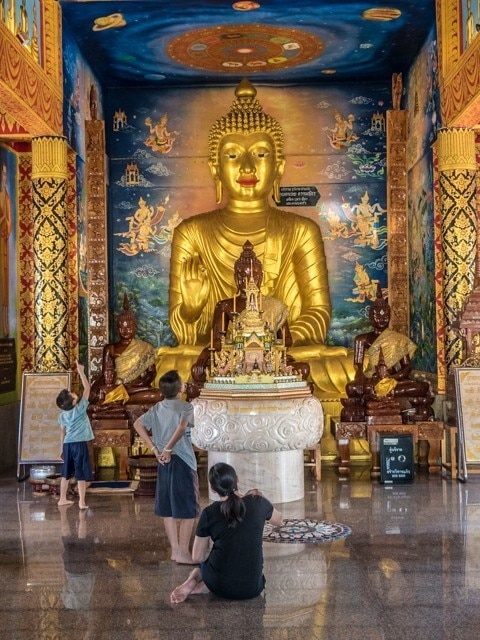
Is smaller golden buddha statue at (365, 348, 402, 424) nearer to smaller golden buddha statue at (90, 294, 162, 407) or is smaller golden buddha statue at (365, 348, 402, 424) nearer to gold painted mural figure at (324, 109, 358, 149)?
smaller golden buddha statue at (90, 294, 162, 407)

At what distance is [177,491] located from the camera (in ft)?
17.1

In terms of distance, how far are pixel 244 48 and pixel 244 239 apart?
257 centimetres

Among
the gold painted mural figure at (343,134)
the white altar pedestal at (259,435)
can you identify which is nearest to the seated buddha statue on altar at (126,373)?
the white altar pedestal at (259,435)

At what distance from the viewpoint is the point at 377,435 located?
868 centimetres

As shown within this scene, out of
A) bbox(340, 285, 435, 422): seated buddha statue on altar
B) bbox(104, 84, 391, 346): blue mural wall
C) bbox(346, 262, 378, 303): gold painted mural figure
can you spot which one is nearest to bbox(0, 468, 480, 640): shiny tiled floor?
bbox(340, 285, 435, 422): seated buddha statue on altar

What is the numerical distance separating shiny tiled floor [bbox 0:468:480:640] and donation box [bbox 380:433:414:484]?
870 mm

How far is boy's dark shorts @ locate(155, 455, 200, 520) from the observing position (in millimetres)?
5191

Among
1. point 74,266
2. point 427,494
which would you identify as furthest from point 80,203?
point 427,494

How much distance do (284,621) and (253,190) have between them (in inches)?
340

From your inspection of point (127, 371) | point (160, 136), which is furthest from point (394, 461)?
point (160, 136)

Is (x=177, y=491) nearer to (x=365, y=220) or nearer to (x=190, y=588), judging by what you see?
(x=190, y=588)

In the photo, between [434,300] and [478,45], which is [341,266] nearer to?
[434,300]

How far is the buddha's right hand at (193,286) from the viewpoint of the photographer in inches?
472

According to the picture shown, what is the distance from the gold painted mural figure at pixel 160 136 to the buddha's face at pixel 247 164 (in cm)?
68
